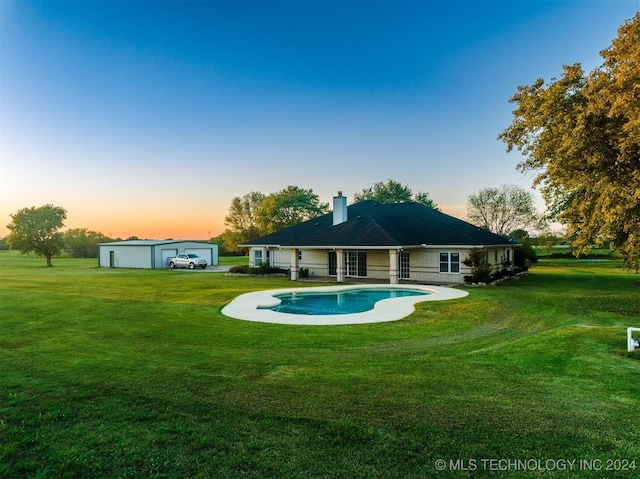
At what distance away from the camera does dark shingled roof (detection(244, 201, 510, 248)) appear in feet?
75.1

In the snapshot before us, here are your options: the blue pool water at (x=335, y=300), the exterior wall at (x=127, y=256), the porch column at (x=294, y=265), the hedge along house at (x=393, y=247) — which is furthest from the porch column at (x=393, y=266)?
the exterior wall at (x=127, y=256)

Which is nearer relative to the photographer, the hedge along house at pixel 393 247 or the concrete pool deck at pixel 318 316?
the concrete pool deck at pixel 318 316

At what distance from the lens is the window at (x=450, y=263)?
22.5m

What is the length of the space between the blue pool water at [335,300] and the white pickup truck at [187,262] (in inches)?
863

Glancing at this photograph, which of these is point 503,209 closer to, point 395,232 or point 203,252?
point 395,232

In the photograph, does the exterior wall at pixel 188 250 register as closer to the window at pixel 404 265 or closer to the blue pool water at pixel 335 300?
the blue pool water at pixel 335 300

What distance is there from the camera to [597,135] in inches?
482

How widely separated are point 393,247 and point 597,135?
447 inches

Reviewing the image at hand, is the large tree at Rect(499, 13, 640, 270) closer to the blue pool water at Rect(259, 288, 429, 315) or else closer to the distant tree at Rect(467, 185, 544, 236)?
the blue pool water at Rect(259, 288, 429, 315)

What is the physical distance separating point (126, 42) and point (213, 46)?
14.4 feet

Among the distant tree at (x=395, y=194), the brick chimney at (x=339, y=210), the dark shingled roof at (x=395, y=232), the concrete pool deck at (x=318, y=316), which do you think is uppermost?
the distant tree at (x=395, y=194)

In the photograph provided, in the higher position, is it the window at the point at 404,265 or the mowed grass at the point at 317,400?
the window at the point at 404,265

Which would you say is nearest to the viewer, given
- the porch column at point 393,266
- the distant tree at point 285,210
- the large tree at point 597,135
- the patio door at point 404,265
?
the large tree at point 597,135

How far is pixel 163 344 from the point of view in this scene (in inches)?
352
